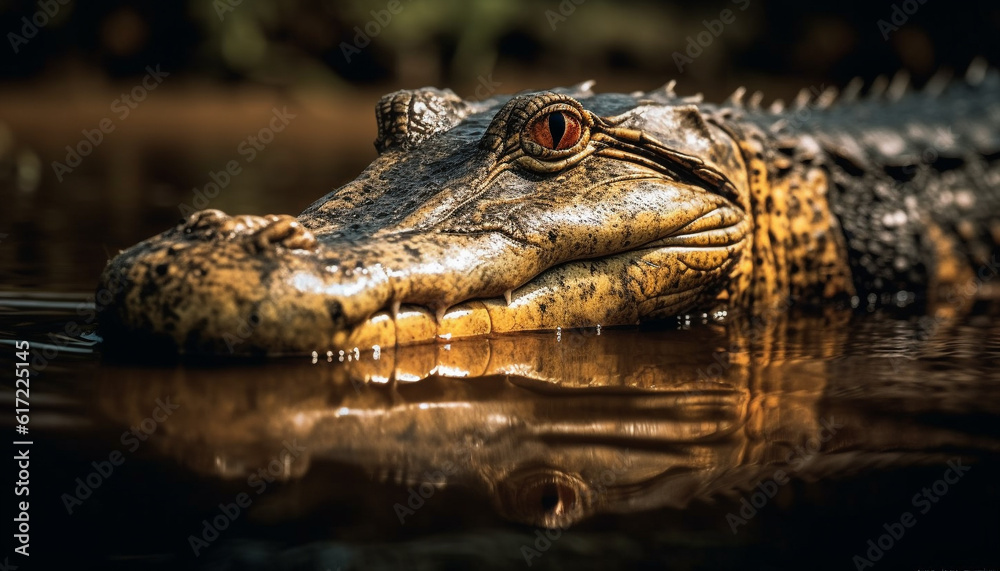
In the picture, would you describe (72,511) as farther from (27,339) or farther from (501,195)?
(501,195)

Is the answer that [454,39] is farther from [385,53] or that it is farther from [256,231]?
[256,231]
